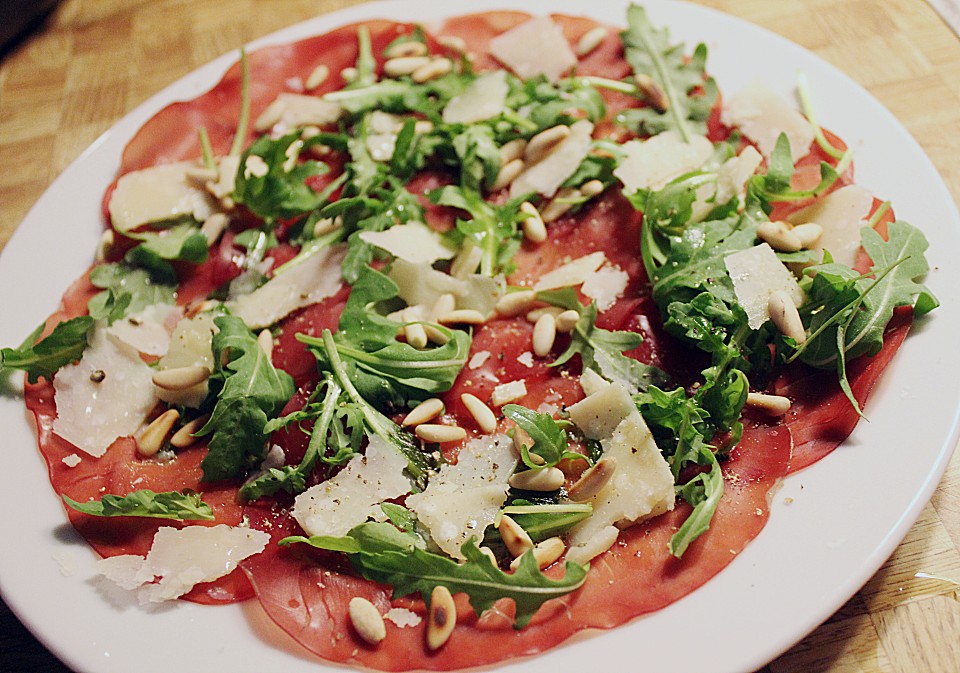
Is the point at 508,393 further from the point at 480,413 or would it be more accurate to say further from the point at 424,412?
the point at 424,412

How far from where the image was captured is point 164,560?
6.17 ft

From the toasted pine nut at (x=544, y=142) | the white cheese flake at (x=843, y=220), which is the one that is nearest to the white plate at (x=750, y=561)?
the white cheese flake at (x=843, y=220)

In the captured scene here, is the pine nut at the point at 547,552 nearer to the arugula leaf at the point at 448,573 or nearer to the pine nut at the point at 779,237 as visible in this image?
the arugula leaf at the point at 448,573

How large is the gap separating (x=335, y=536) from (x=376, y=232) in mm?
892

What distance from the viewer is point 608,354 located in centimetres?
212

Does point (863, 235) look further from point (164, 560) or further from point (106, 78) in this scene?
point (106, 78)

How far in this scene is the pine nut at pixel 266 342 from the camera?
226cm

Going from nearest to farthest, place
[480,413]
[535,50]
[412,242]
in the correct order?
[480,413]
[412,242]
[535,50]

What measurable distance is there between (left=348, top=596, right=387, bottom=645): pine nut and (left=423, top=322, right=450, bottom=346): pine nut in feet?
2.30

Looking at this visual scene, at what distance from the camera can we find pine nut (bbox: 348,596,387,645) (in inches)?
69.3

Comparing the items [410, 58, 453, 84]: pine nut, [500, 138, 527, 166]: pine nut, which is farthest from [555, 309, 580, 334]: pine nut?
[410, 58, 453, 84]: pine nut

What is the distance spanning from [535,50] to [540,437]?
5.01 feet

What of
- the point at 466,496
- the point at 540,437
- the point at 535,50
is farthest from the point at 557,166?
the point at 466,496

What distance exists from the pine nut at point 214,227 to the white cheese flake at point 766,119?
1538mm
